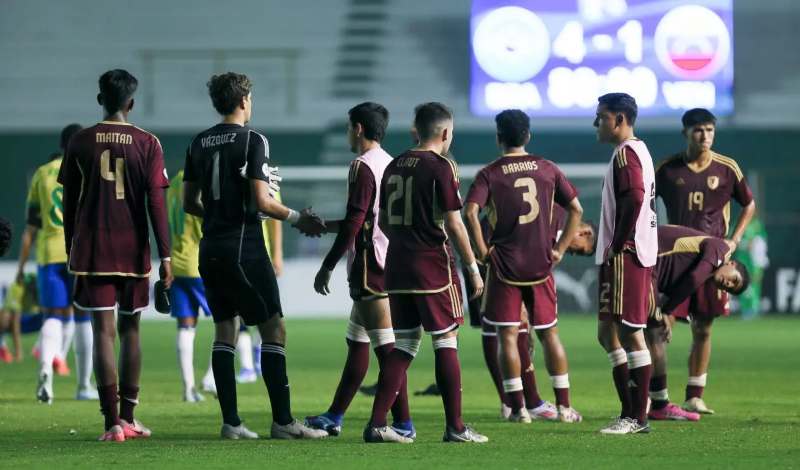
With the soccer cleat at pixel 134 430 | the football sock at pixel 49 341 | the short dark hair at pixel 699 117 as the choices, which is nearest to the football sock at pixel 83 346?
the football sock at pixel 49 341

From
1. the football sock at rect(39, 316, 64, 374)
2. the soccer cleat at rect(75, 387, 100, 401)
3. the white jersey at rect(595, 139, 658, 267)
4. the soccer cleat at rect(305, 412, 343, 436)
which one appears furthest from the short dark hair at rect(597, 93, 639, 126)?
the football sock at rect(39, 316, 64, 374)

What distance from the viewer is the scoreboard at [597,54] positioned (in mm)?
26781

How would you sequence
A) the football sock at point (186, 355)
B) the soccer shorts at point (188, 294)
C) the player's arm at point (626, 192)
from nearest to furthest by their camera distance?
the player's arm at point (626, 192) → the football sock at point (186, 355) → the soccer shorts at point (188, 294)

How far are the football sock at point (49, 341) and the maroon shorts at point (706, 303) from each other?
4.92 m

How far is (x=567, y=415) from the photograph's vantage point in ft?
29.9

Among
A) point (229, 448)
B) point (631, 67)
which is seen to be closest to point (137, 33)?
point (631, 67)

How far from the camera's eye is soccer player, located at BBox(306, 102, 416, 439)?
26.0 ft

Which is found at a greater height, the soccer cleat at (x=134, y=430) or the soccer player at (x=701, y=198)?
the soccer player at (x=701, y=198)

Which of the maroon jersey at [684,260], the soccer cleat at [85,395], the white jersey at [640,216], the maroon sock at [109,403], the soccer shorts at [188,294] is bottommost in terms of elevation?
the soccer cleat at [85,395]

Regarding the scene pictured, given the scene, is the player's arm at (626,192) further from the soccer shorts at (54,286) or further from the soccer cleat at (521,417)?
the soccer shorts at (54,286)

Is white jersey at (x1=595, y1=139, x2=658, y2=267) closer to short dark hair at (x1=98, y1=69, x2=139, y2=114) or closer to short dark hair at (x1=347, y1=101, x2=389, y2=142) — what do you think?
short dark hair at (x1=347, y1=101, x2=389, y2=142)

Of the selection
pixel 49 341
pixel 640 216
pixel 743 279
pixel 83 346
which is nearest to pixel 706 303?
pixel 743 279

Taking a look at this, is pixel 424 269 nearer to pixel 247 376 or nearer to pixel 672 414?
pixel 672 414

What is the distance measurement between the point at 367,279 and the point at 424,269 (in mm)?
548
